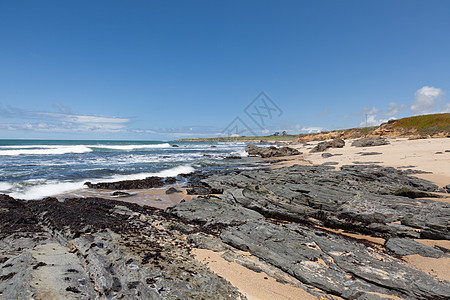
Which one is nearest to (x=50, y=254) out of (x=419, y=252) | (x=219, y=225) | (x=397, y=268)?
(x=219, y=225)

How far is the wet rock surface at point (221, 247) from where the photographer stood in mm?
3215

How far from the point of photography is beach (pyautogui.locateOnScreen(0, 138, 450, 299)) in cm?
334

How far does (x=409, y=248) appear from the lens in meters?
5.38

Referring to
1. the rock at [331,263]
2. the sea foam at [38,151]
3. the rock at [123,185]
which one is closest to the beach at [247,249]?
the rock at [331,263]

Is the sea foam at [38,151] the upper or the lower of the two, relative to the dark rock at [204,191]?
upper

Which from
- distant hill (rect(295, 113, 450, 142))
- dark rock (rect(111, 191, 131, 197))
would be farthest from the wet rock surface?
distant hill (rect(295, 113, 450, 142))

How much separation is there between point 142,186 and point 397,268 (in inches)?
527

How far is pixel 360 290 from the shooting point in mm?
3783

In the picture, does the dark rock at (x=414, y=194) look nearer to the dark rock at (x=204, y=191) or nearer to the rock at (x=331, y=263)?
the rock at (x=331, y=263)

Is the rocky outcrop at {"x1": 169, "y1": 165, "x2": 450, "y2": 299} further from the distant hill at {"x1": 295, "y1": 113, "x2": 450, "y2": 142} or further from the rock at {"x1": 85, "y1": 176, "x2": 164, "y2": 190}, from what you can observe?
the distant hill at {"x1": 295, "y1": 113, "x2": 450, "y2": 142}

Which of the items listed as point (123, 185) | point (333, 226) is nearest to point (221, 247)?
point (333, 226)

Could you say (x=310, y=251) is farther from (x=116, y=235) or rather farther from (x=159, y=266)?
(x=116, y=235)

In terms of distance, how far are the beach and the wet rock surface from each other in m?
0.02

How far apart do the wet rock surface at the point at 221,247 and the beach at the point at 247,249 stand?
2 centimetres
